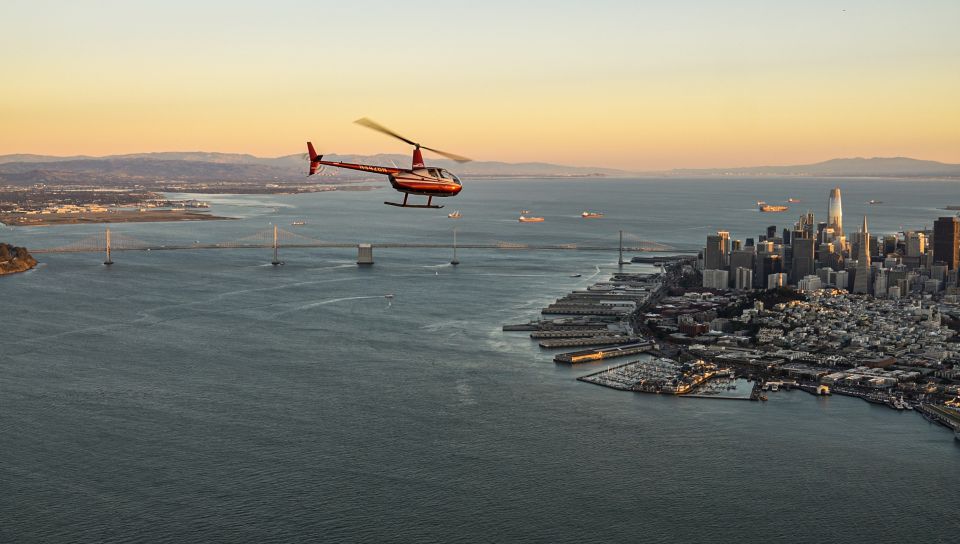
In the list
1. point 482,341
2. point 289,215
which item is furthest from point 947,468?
point 289,215

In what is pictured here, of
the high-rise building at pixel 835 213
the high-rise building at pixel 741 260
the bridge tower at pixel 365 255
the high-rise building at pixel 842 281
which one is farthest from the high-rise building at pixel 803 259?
the bridge tower at pixel 365 255

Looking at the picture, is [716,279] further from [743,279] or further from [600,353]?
[600,353]

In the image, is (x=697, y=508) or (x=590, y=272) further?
(x=590, y=272)

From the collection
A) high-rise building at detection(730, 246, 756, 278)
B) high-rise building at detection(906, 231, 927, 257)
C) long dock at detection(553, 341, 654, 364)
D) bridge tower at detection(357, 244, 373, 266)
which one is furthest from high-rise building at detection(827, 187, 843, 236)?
long dock at detection(553, 341, 654, 364)

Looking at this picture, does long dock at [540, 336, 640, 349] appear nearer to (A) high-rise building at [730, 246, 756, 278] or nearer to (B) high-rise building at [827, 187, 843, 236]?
(A) high-rise building at [730, 246, 756, 278]

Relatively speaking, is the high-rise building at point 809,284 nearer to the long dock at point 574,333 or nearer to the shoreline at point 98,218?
the long dock at point 574,333

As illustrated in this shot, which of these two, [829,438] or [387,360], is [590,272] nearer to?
[387,360]
